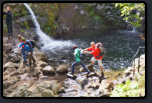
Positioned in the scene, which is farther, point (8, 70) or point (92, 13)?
point (92, 13)

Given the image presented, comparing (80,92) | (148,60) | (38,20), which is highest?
(38,20)

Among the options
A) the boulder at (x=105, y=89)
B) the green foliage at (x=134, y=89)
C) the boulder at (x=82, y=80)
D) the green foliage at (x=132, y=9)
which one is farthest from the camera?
the boulder at (x=82, y=80)

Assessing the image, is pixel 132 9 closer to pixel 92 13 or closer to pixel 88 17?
pixel 88 17

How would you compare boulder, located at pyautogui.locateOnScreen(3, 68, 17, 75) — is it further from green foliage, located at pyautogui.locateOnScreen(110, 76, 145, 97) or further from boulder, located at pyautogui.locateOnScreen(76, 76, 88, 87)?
green foliage, located at pyautogui.locateOnScreen(110, 76, 145, 97)

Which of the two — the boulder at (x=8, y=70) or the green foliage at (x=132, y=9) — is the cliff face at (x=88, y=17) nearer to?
the boulder at (x=8, y=70)

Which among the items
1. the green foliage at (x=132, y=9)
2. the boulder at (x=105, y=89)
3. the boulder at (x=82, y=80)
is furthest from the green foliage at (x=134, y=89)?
the green foliage at (x=132, y=9)

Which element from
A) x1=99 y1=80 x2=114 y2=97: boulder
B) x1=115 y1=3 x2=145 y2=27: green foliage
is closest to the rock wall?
x1=115 y1=3 x2=145 y2=27: green foliage

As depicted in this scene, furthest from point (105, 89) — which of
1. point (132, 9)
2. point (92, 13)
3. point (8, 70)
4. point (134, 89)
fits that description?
point (92, 13)

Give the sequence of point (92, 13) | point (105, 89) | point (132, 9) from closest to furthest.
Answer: point (105, 89) → point (132, 9) → point (92, 13)

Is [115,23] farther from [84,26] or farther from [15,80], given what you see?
[15,80]

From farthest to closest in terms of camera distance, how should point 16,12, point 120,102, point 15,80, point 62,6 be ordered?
point 62,6 → point 16,12 → point 15,80 → point 120,102

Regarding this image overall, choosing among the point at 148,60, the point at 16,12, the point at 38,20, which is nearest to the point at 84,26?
the point at 38,20

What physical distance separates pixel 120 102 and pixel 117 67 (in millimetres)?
6105

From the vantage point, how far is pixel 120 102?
2.97 meters
